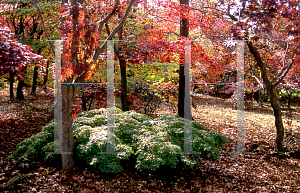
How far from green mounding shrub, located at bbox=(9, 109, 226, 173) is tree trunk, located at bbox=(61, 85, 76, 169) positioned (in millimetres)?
154

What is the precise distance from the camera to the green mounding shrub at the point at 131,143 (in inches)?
153

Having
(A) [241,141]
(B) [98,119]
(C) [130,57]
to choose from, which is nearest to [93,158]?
(B) [98,119]

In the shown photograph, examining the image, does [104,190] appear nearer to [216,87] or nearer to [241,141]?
[241,141]

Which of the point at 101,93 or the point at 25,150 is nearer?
the point at 25,150

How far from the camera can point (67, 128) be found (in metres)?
3.98

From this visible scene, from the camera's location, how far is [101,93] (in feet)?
22.8

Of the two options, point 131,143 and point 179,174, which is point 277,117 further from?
point 131,143

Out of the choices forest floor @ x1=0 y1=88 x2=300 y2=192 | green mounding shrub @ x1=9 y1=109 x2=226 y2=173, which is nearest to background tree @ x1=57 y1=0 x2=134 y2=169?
green mounding shrub @ x1=9 y1=109 x2=226 y2=173

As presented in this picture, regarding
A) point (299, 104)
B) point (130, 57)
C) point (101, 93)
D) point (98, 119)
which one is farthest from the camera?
point (299, 104)

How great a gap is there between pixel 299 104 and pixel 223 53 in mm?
12115

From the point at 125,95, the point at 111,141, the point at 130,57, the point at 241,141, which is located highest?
the point at 130,57

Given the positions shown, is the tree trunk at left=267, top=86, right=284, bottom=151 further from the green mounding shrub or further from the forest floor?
the green mounding shrub

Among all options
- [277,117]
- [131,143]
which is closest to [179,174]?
[131,143]

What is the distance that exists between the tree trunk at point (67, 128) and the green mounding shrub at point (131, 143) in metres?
0.15
